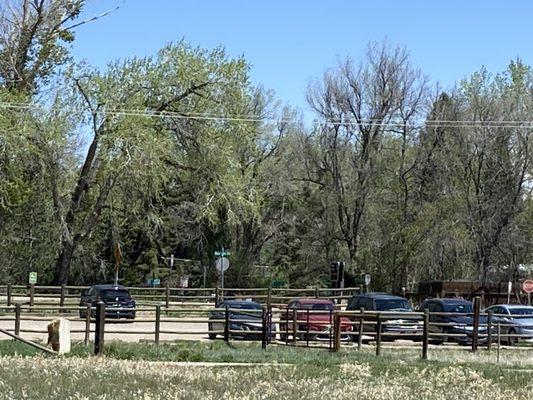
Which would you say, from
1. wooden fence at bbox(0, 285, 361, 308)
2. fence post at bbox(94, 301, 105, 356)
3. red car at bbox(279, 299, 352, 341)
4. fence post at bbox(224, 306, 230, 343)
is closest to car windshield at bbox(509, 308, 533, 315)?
red car at bbox(279, 299, 352, 341)

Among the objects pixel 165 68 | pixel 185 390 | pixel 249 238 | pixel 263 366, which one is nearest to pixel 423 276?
pixel 249 238

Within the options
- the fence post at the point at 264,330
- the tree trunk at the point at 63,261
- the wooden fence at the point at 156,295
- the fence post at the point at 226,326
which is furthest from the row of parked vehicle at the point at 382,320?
the tree trunk at the point at 63,261

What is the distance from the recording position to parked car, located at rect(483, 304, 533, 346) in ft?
99.8

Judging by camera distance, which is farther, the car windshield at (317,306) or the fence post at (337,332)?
the car windshield at (317,306)

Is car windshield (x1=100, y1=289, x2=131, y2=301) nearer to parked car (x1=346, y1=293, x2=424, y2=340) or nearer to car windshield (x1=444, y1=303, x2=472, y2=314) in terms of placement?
parked car (x1=346, y1=293, x2=424, y2=340)

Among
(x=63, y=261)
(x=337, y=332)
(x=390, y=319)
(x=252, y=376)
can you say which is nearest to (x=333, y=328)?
(x=337, y=332)

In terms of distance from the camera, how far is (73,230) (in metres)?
50.8

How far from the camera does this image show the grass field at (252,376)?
13.6 m

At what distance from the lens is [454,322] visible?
105 feet

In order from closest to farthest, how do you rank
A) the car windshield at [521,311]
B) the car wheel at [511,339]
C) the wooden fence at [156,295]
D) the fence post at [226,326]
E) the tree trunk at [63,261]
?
1. the fence post at [226,326]
2. the car wheel at [511,339]
3. the car windshield at [521,311]
4. the wooden fence at [156,295]
5. the tree trunk at [63,261]

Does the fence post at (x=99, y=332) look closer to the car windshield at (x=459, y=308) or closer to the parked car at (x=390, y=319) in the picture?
the parked car at (x=390, y=319)

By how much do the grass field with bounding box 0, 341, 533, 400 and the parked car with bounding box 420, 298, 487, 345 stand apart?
4.10m

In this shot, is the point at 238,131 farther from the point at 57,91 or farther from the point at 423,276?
the point at 423,276

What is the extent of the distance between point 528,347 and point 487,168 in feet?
105
